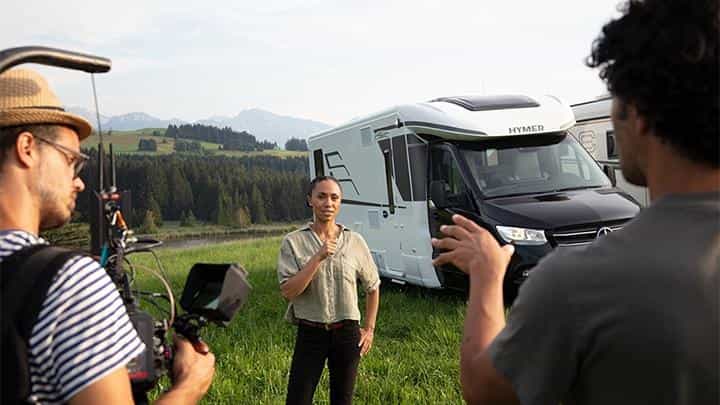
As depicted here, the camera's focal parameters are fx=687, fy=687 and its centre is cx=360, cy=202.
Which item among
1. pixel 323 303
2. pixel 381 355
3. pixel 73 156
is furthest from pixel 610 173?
pixel 73 156

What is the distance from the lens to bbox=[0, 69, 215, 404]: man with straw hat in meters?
1.52

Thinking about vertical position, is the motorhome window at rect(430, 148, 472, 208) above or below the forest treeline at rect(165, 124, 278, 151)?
below

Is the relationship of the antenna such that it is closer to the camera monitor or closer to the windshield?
the camera monitor

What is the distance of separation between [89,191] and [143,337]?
504 millimetres

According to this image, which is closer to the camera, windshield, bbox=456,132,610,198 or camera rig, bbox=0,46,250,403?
camera rig, bbox=0,46,250,403

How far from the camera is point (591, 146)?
13766mm

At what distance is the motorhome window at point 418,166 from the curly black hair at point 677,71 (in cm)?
855

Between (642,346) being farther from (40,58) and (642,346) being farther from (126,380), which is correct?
(40,58)

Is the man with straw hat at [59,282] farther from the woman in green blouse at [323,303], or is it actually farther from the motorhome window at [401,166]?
the motorhome window at [401,166]

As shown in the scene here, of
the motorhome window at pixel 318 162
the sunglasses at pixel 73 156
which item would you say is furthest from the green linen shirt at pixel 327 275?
the motorhome window at pixel 318 162

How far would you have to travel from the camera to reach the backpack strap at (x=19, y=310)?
148 cm

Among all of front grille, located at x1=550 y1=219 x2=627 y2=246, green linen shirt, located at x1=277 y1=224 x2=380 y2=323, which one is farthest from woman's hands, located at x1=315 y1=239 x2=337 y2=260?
front grille, located at x1=550 y1=219 x2=627 y2=246

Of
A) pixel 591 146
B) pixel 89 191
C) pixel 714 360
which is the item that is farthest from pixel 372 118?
pixel 714 360

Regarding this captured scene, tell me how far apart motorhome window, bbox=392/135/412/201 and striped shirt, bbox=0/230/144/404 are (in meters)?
8.86
